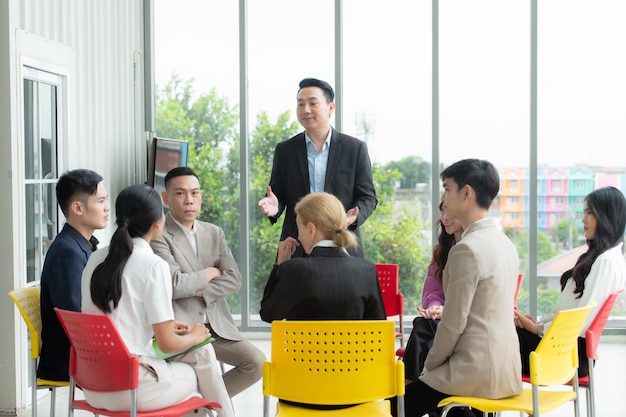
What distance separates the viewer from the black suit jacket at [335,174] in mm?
4375

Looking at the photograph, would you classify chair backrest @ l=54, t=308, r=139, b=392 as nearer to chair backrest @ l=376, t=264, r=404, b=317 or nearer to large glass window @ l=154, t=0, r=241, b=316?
chair backrest @ l=376, t=264, r=404, b=317

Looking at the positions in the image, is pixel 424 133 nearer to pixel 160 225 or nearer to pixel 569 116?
pixel 569 116

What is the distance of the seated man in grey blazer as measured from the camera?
3.71m

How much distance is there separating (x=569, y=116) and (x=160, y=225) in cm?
476

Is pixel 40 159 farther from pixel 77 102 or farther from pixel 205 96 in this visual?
pixel 205 96

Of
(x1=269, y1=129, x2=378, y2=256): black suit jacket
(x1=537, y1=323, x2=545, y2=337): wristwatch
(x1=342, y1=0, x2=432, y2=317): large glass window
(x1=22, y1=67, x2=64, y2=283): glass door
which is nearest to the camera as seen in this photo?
(x1=537, y1=323, x2=545, y2=337): wristwatch

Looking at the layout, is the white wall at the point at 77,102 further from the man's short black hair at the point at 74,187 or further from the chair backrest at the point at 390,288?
the chair backrest at the point at 390,288

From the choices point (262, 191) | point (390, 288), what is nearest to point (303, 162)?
point (390, 288)

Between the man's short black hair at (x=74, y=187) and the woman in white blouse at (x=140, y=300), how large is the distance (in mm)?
Result: 698

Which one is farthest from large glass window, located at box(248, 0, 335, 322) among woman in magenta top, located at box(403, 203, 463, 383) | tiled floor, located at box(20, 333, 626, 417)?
woman in magenta top, located at box(403, 203, 463, 383)

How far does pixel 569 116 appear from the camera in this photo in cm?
676

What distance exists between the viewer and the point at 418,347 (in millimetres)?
3592

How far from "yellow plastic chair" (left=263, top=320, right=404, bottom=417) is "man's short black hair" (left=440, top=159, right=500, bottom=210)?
0.68 metres

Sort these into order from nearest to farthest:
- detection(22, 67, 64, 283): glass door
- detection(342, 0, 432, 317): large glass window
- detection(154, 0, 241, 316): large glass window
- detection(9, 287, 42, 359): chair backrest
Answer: detection(9, 287, 42, 359): chair backrest
detection(22, 67, 64, 283): glass door
detection(342, 0, 432, 317): large glass window
detection(154, 0, 241, 316): large glass window
